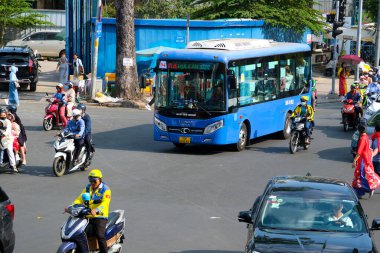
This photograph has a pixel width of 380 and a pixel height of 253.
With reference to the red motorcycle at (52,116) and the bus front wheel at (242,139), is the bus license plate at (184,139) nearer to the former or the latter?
the bus front wheel at (242,139)

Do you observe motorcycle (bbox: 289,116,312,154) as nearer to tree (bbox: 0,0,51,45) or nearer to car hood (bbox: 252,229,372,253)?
car hood (bbox: 252,229,372,253)

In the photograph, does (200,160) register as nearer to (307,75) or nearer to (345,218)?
(307,75)

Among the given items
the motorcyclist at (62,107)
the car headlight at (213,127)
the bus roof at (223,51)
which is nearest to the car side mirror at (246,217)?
the car headlight at (213,127)

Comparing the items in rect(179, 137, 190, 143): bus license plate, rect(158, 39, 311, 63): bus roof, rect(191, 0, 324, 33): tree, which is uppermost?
rect(191, 0, 324, 33): tree

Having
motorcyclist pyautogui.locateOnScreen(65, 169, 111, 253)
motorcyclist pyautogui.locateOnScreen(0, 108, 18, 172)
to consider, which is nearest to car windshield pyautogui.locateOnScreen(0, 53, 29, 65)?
motorcyclist pyautogui.locateOnScreen(0, 108, 18, 172)

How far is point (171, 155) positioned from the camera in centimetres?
2231

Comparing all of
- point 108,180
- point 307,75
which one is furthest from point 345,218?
point 307,75

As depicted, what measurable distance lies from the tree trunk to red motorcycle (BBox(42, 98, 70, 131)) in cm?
857

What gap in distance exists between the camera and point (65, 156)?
19.0 meters

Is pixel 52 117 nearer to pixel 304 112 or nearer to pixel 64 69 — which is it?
pixel 304 112

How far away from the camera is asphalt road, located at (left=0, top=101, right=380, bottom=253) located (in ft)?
44.7

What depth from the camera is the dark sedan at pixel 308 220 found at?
9.59m

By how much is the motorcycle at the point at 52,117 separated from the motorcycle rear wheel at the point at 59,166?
22.8 ft

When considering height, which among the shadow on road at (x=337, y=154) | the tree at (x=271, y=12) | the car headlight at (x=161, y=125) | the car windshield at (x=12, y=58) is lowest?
the shadow on road at (x=337, y=154)
